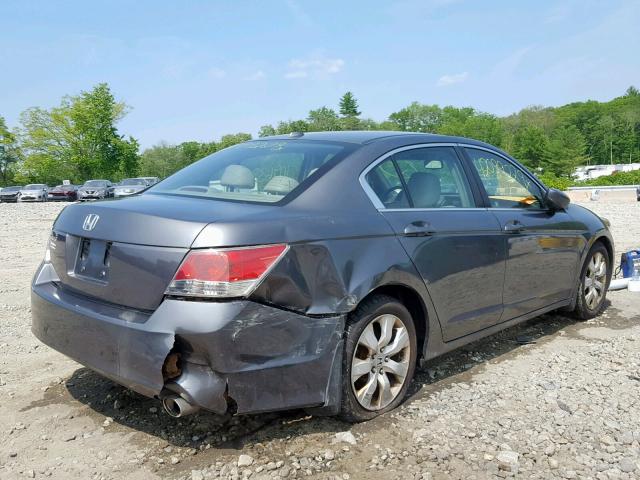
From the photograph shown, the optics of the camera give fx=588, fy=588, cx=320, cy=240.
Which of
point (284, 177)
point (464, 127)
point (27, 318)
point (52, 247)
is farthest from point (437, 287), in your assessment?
point (464, 127)

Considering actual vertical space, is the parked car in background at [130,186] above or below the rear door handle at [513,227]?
below

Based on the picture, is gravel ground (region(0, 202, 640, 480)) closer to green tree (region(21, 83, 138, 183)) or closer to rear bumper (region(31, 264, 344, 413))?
rear bumper (region(31, 264, 344, 413))

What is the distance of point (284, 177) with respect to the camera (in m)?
3.36

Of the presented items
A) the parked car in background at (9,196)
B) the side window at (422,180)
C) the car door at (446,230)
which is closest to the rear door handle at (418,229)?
the car door at (446,230)

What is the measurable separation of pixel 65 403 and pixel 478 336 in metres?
2.69

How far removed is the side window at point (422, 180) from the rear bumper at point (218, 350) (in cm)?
90

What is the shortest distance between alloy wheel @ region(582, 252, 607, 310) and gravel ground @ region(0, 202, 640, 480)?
40.9 inches

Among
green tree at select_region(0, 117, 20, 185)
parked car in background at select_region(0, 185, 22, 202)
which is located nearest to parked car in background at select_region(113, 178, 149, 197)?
parked car in background at select_region(0, 185, 22, 202)

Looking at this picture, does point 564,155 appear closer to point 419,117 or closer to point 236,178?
point 419,117

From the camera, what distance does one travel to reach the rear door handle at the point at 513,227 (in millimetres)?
4169

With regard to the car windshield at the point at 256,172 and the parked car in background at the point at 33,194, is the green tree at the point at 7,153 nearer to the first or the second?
the parked car in background at the point at 33,194

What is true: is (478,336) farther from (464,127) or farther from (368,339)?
(464,127)

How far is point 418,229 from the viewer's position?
3.45 meters

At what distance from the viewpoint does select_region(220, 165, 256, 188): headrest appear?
135 inches
